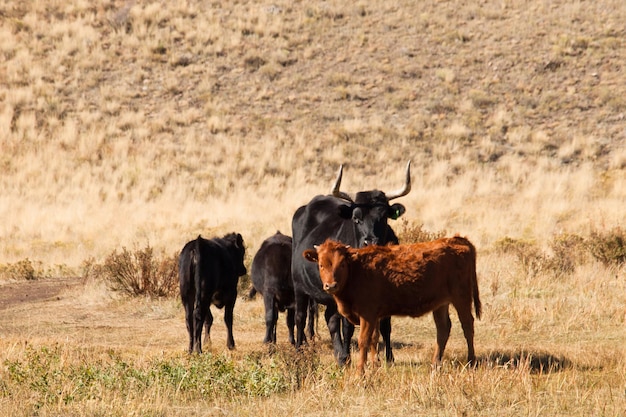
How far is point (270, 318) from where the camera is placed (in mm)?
12242

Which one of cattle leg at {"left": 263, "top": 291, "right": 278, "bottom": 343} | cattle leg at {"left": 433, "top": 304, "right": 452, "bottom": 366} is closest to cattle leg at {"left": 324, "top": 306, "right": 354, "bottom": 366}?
cattle leg at {"left": 433, "top": 304, "right": 452, "bottom": 366}

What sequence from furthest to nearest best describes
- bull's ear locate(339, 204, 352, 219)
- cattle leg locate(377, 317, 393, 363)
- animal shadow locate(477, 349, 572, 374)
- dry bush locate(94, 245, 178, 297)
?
dry bush locate(94, 245, 178, 297)
cattle leg locate(377, 317, 393, 363)
bull's ear locate(339, 204, 352, 219)
animal shadow locate(477, 349, 572, 374)

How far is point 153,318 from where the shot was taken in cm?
1484

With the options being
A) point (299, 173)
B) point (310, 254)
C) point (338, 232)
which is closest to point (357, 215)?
point (338, 232)

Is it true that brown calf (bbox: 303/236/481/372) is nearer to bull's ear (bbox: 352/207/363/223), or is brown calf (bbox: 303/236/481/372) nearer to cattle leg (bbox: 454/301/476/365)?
cattle leg (bbox: 454/301/476/365)

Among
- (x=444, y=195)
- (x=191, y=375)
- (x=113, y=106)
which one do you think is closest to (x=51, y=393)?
(x=191, y=375)

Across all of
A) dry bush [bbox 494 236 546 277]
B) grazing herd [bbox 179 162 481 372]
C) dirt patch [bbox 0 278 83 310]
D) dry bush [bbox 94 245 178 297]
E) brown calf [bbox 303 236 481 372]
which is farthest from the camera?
dirt patch [bbox 0 278 83 310]

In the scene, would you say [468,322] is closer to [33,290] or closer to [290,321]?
[290,321]

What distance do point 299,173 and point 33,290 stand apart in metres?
15.7

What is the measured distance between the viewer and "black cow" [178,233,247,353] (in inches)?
458

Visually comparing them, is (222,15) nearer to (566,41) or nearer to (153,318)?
(566,41)

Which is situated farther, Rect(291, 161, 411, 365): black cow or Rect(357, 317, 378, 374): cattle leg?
Rect(291, 161, 411, 365): black cow

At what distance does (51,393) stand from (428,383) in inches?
129

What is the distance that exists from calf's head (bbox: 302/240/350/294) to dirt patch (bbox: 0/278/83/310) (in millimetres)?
8701
